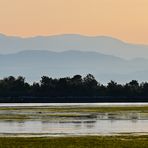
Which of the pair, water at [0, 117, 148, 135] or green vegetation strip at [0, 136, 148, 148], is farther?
water at [0, 117, 148, 135]

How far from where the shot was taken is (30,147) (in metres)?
45.9

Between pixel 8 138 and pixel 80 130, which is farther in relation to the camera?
pixel 80 130

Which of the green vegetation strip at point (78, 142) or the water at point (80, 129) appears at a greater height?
the water at point (80, 129)

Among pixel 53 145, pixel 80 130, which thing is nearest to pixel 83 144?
pixel 53 145

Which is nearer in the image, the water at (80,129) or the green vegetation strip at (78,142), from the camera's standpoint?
the green vegetation strip at (78,142)

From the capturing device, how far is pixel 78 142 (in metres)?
48.6

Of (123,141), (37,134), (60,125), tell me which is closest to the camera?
(123,141)

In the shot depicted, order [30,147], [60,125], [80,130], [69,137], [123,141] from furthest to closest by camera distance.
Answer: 1. [60,125]
2. [80,130]
3. [69,137]
4. [123,141]
5. [30,147]

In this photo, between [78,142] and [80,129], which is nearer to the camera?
[78,142]

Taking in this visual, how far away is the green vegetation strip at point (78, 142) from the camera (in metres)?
46.4

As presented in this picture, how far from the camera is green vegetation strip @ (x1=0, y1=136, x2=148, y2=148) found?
46406 millimetres

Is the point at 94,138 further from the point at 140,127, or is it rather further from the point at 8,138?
the point at 140,127

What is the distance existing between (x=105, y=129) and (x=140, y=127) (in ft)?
14.3

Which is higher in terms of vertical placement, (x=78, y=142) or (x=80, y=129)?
(x=80, y=129)
